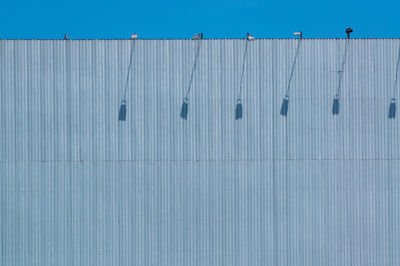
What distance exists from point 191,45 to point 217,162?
3.18m

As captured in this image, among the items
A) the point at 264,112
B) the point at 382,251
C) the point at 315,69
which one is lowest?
the point at 382,251

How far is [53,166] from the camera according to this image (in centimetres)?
901

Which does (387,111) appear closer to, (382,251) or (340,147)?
(340,147)

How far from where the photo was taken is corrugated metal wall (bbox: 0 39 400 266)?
900cm

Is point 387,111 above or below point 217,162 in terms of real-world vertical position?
above

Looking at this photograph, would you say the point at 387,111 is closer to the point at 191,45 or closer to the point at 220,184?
the point at 220,184

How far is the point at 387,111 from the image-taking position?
9180mm

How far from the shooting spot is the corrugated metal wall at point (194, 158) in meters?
9.00

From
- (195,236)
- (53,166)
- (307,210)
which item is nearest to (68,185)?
(53,166)

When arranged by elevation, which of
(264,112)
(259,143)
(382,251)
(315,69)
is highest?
(315,69)

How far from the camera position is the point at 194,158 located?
9102mm

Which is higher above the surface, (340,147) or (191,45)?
(191,45)

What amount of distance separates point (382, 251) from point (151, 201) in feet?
20.4

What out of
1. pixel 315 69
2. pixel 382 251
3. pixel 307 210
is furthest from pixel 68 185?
pixel 382 251
